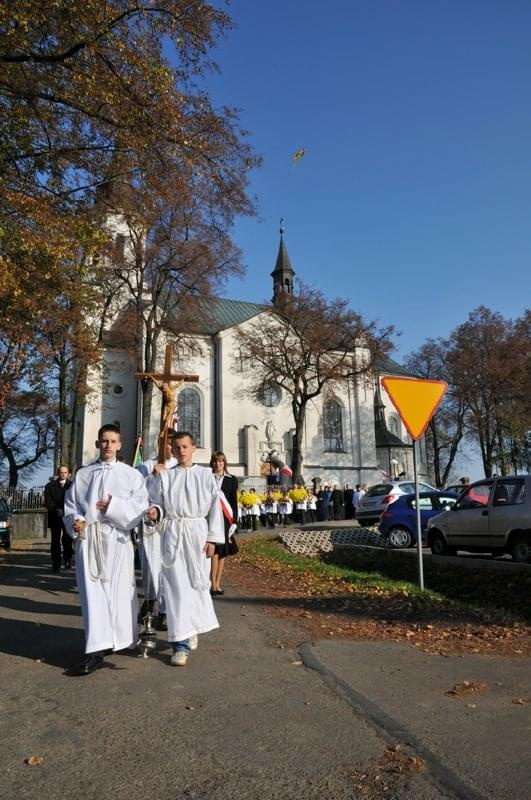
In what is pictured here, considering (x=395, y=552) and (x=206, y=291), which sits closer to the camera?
(x=395, y=552)

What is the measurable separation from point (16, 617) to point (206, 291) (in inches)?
1014

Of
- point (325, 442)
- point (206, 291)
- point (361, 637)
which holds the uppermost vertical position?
point (206, 291)

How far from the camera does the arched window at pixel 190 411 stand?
45.4 metres

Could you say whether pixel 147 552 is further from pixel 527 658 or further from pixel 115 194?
pixel 115 194

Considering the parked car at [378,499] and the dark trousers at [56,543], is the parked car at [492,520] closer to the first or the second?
the parked car at [378,499]

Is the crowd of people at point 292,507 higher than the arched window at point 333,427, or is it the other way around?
the arched window at point 333,427

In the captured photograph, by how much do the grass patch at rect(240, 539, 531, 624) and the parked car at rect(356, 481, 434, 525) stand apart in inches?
287

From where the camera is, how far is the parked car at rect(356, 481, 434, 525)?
69.3 ft

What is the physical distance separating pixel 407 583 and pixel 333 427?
1607 inches

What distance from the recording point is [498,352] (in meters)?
43.4

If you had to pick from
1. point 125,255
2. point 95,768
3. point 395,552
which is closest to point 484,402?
point 125,255

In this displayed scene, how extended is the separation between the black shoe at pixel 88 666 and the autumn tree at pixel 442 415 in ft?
139

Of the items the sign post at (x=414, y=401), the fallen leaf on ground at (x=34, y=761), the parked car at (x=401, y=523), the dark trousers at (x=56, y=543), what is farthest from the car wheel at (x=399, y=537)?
the fallen leaf on ground at (x=34, y=761)

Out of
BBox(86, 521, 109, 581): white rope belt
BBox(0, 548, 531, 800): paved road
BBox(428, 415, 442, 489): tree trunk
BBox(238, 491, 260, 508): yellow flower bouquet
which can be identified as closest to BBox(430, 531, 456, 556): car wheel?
BBox(0, 548, 531, 800): paved road
